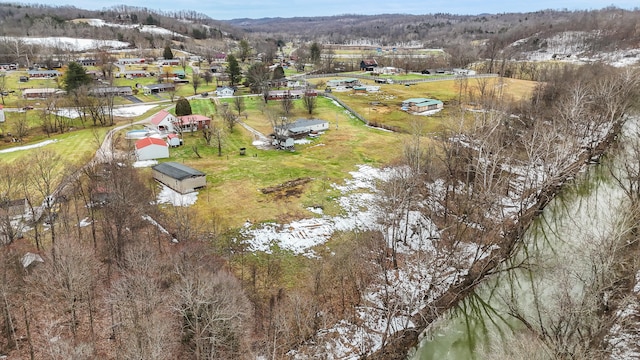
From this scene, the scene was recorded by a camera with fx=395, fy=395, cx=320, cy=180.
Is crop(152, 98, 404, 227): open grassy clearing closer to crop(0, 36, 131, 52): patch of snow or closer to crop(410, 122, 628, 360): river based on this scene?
crop(410, 122, 628, 360): river

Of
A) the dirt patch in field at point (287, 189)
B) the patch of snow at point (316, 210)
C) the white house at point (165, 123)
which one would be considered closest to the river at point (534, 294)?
the patch of snow at point (316, 210)

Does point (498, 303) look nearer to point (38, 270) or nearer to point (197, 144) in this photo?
point (38, 270)

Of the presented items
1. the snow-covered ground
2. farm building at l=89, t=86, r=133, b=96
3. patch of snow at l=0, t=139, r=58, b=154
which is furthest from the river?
the snow-covered ground

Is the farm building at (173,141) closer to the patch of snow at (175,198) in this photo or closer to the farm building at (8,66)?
the patch of snow at (175,198)

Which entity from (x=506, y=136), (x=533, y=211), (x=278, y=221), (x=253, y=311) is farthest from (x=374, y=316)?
(x=506, y=136)

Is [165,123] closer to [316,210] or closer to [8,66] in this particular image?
[316,210]

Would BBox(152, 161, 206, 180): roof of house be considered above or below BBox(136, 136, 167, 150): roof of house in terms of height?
below
